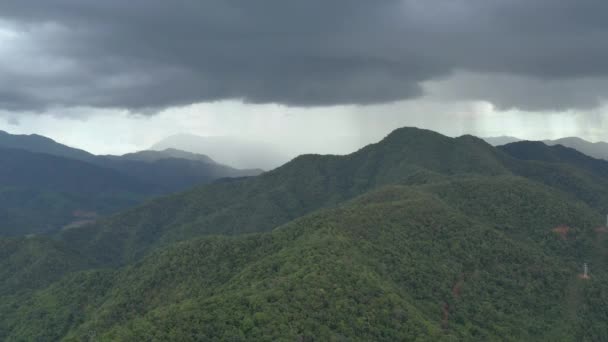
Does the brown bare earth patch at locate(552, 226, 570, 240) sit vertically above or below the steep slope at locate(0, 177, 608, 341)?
above

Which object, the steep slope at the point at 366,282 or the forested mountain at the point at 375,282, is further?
the forested mountain at the point at 375,282

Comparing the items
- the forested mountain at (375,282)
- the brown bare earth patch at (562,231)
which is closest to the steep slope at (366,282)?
the forested mountain at (375,282)

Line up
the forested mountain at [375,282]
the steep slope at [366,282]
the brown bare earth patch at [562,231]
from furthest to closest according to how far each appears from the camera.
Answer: the brown bare earth patch at [562,231], the forested mountain at [375,282], the steep slope at [366,282]

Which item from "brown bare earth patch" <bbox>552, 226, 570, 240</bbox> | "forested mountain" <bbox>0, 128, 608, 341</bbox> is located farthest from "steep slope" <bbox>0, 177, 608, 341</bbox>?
"brown bare earth patch" <bbox>552, 226, 570, 240</bbox>

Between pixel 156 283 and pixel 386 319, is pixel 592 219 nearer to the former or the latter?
pixel 386 319

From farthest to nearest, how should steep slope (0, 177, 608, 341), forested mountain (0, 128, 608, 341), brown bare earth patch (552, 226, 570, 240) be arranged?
brown bare earth patch (552, 226, 570, 240)
forested mountain (0, 128, 608, 341)
steep slope (0, 177, 608, 341)

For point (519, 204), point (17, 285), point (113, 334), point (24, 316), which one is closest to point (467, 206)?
point (519, 204)

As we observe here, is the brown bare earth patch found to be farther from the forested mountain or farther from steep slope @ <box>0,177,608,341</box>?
steep slope @ <box>0,177,608,341</box>

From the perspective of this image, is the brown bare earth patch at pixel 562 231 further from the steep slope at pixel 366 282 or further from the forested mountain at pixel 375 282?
the steep slope at pixel 366 282
